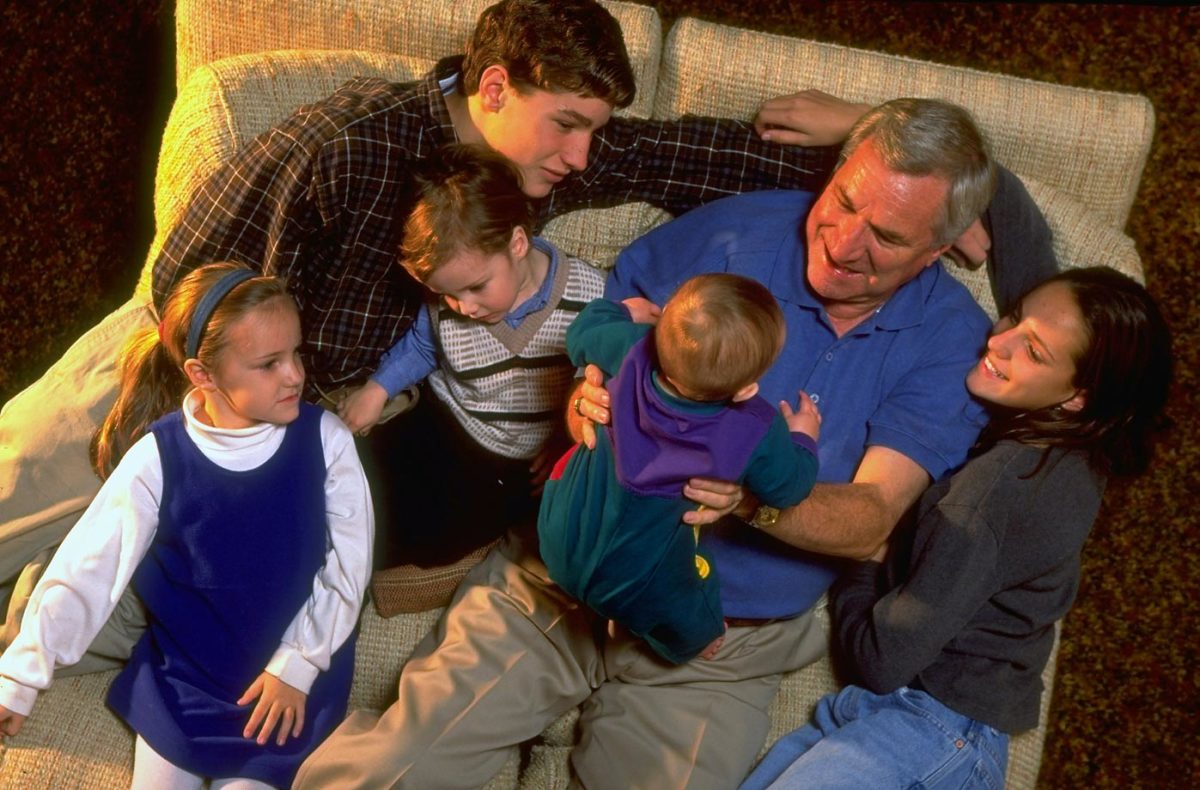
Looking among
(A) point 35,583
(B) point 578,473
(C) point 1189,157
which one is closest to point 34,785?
(A) point 35,583

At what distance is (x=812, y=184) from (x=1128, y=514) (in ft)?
4.11

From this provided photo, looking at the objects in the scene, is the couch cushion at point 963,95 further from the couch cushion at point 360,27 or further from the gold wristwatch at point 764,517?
the gold wristwatch at point 764,517

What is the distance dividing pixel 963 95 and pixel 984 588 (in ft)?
3.01

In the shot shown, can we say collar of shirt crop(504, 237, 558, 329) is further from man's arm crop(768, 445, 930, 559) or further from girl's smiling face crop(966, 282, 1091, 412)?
girl's smiling face crop(966, 282, 1091, 412)

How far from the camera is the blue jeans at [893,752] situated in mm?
1962

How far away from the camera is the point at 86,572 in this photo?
1901mm

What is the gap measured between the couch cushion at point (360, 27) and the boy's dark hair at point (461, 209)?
0.44 meters

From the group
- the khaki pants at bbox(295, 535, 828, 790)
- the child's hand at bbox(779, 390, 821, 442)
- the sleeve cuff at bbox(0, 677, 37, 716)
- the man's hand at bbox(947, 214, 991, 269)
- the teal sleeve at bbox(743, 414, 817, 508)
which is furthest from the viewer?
the man's hand at bbox(947, 214, 991, 269)

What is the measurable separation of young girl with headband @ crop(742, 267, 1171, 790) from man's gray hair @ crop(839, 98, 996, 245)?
20 cm

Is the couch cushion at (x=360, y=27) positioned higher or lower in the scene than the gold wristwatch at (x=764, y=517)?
higher

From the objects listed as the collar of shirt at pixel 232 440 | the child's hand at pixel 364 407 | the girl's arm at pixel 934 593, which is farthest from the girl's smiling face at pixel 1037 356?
the collar of shirt at pixel 232 440

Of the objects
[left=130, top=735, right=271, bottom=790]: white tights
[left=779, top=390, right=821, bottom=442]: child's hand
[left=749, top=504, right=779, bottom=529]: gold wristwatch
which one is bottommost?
[left=130, top=735, right=271, bottom=790]: white tights

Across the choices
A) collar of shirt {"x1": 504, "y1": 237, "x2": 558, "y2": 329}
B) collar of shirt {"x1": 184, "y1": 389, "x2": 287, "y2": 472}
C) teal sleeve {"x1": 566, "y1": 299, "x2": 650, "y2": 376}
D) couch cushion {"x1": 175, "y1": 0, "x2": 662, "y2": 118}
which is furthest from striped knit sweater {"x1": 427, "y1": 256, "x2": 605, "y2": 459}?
couch cushion {"x1": 175, "y1": 0, "x2": 662, "y2": 118}

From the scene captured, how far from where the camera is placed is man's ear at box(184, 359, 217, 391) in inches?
71.7
